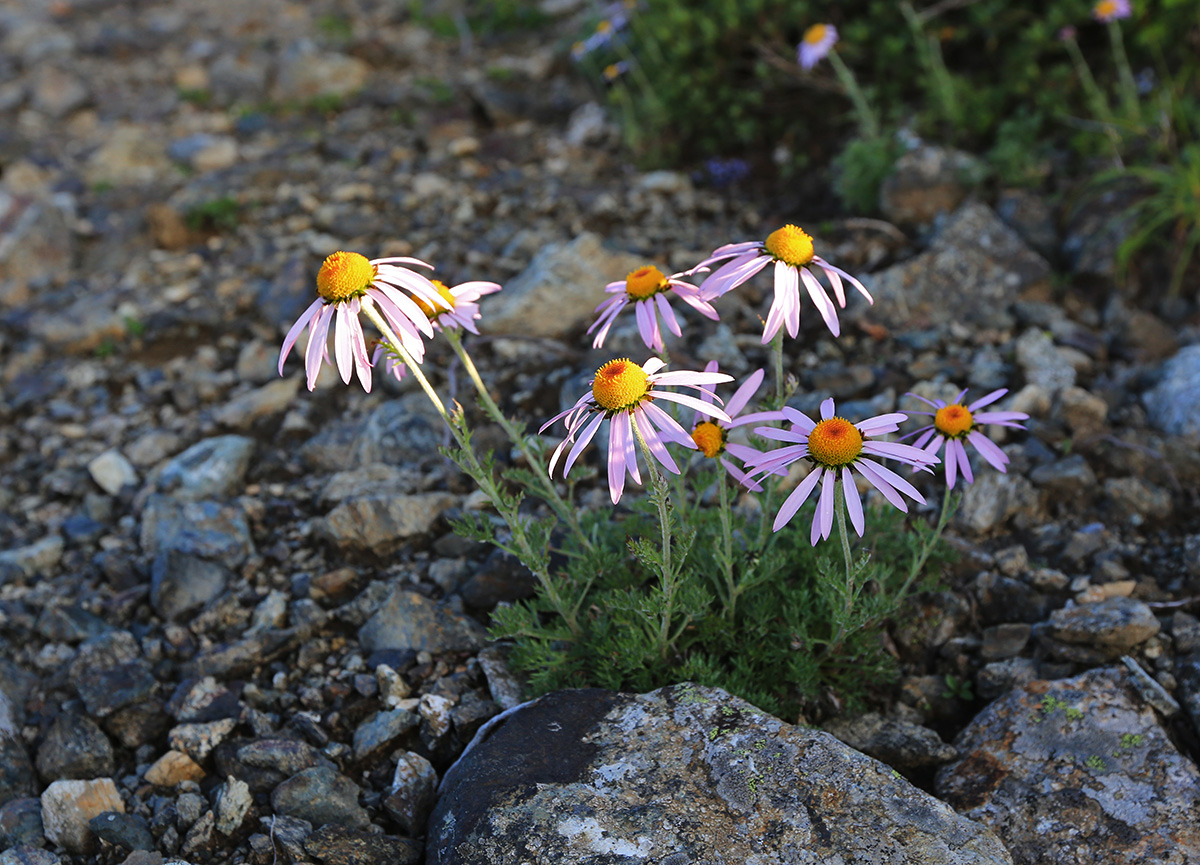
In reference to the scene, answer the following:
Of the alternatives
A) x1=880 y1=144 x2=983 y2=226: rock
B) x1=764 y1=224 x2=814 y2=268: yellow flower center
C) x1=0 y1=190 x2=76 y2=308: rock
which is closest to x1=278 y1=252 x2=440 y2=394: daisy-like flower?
x1=764 y1=224 x2=814 y2=268: yellow flower center

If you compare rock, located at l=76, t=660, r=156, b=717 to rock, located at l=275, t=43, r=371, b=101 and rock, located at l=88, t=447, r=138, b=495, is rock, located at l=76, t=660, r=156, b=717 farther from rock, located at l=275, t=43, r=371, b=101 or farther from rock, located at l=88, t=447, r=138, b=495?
rock, located at l=275, t=43, r=371, b=101

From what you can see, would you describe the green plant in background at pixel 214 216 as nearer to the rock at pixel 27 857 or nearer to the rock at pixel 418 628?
the rock at pixel 418 628

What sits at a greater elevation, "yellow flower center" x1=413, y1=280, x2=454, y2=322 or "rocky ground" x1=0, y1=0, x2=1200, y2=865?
"yellow flower center" x1=413, y1=280, x2=454, y2=322

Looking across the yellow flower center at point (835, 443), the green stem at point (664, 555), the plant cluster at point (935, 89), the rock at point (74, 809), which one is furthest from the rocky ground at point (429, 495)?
the yellow flower center at point (835, 443)

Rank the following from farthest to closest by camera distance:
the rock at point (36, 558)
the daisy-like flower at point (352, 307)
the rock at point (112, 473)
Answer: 1. the rock at point (112, 473)
2. the rock at point (36, 558)
3. the daisy-like flower at point (352, 307)

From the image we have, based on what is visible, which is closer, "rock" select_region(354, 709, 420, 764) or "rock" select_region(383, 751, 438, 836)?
"rock" select_region(383, 751, 438, 836)

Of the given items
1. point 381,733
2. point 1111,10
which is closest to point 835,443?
point 381,733
